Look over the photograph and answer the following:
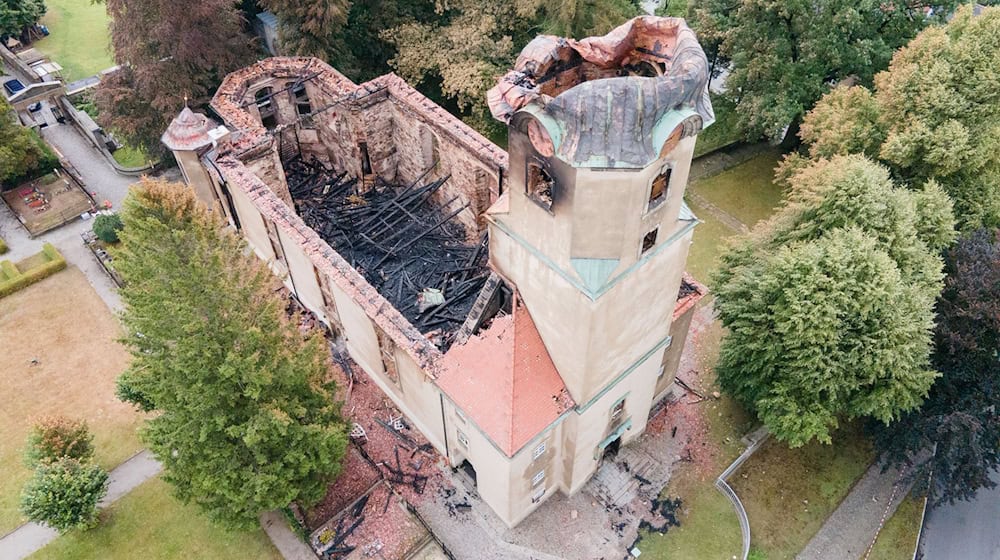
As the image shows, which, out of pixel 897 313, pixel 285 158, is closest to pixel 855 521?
pixel 897 313

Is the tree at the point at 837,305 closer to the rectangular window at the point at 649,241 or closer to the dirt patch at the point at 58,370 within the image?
the rectangular window at the point at 649,241

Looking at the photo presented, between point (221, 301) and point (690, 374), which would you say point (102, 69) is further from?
point (690, 374)

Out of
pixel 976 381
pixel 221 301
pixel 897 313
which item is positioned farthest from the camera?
pixel 976 381

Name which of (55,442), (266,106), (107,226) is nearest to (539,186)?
(55,442)

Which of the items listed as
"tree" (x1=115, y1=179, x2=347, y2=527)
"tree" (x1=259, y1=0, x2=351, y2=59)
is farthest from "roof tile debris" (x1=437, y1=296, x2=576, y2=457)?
"tree" (x1=259, y1=0, x2=351, y2=59)

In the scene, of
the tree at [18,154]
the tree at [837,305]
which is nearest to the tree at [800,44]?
the tree at [837,305]
